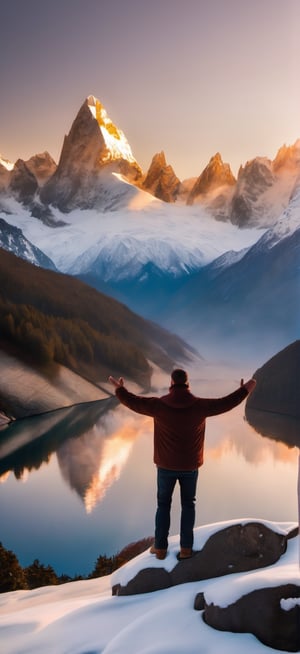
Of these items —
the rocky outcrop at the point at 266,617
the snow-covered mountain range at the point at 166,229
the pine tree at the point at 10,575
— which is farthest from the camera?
the snow-covered mountain range at the point at 166,229

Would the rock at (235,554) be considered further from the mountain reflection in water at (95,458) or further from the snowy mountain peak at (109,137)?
the snowy mountain peak at (109,137)

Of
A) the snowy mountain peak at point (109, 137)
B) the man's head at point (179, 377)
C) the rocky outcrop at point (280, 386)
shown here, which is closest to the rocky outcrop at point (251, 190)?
the snowy mountain peak at point (109, 137)

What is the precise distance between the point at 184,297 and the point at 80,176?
2527cm

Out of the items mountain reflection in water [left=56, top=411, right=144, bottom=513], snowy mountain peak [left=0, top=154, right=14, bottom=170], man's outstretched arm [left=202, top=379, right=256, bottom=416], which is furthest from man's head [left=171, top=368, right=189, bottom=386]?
snowy mountain peak [left=0, top=154, right=14, bottom=170]

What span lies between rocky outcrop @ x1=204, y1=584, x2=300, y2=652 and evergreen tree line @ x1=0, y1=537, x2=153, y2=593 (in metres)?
8.26

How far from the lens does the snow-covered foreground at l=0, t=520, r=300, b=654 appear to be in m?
3.42

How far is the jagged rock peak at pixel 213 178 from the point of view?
79.5 m

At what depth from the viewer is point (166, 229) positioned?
72.9 m

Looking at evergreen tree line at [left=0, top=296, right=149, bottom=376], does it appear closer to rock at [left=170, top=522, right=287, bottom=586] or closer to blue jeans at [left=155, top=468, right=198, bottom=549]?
blue jeans at [left=155, top=468, right=198, bottom=549]

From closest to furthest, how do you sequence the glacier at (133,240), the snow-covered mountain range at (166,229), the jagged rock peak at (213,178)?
the snow-covered mountain range at (166,229) → the glacier at (133,240) → the jagged rock peak at (213,178)

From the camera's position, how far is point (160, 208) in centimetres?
7575

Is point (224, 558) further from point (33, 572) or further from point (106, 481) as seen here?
point (106, 481)

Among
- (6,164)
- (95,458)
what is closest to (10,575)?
(95,458)

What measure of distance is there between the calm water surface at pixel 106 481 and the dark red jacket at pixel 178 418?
12394 millimetres
